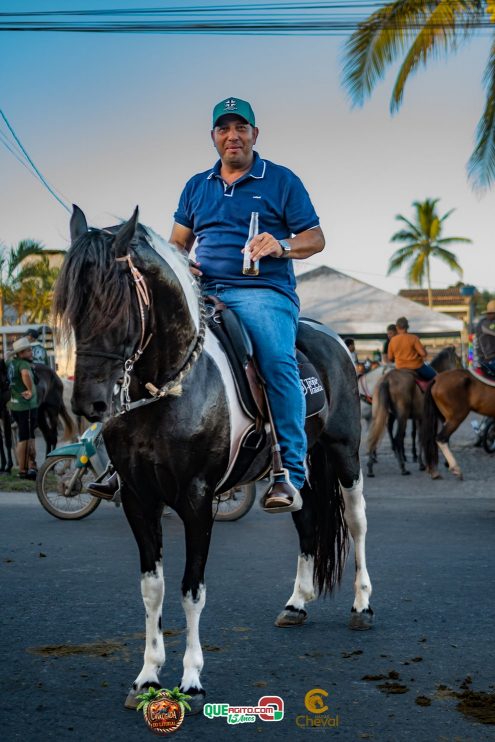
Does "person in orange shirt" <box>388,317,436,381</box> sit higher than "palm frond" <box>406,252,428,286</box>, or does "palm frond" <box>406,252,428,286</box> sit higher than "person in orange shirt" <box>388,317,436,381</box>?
"palm frond" <box>406,252,428,286</box>

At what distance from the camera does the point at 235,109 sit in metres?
4.59

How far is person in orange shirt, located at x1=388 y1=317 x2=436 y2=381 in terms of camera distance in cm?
1570

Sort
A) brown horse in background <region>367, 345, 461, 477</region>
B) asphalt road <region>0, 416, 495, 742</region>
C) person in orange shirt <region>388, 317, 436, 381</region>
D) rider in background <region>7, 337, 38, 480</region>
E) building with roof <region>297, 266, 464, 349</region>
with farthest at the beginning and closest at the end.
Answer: building with roof <region>297, 266, 464, 349</region> → person in orange shirt <region>388, 317, 436, 381</region> → brown horse in background <region>367, 345, 461, 477</region> → rider in background <region>7, 337, 38, 480</region> → asphalt road <region>0, 416, 495, 742</region>

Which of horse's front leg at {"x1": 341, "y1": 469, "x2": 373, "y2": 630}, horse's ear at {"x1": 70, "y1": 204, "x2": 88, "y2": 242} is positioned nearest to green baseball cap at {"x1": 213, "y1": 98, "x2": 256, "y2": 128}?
horse's ear at {"x1": 70, "y1": 204, "x2": 88, "y2": 242}

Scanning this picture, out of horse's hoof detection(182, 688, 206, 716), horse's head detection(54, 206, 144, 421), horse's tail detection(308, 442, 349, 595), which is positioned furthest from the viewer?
horse's tail detection(308, 442, 349, 595)

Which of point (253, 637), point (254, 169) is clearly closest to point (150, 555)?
point (253, 637)

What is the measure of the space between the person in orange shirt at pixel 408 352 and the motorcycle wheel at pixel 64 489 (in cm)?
760

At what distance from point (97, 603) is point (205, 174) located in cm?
284

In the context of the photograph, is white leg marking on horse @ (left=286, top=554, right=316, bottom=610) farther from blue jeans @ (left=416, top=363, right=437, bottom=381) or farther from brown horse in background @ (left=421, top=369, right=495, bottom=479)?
blue jeans @ (left=416, top=363, right=437, bottom=381)

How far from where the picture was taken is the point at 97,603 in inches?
223

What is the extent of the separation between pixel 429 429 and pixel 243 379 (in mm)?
10062

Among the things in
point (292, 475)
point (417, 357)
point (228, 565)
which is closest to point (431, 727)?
point (292, 475)

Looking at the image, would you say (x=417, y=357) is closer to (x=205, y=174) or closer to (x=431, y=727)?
(x=205, y=174)

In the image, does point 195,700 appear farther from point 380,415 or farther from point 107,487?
point 380,415
